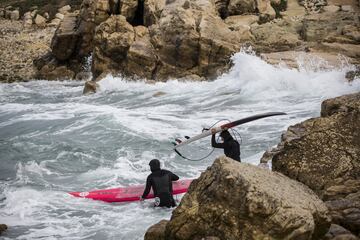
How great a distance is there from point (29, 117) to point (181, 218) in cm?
1248

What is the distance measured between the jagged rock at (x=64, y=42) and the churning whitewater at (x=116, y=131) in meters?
1.71

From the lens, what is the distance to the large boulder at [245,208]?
162 inches

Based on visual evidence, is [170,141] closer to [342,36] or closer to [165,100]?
[165,100]

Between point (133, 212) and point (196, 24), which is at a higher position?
point (196, 24)

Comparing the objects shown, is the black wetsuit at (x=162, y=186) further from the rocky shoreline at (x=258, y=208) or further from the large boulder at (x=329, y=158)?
the rocky shoreline at (x=258, y=208)

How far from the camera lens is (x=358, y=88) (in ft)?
49.7

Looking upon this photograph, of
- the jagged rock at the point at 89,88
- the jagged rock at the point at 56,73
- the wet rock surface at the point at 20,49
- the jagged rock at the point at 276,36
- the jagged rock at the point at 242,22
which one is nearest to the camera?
the jagged rock at the point at 89,88

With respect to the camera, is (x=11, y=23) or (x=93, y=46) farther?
(x=11, y=23)

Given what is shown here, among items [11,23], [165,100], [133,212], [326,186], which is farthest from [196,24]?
[11,23]

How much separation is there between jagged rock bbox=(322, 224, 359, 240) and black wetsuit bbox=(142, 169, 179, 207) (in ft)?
11.1

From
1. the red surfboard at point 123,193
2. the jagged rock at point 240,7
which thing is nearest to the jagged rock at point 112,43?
the jagged rock at point 240,7

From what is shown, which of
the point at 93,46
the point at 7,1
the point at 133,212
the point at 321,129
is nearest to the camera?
the point at 321,129

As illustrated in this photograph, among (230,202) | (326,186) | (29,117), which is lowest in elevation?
(29,117)

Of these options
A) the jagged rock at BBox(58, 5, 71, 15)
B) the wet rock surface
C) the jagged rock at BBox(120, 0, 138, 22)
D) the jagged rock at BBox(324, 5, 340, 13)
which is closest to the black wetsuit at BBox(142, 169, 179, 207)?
the jagged rock at BBox(120, 0, 138, 22)
